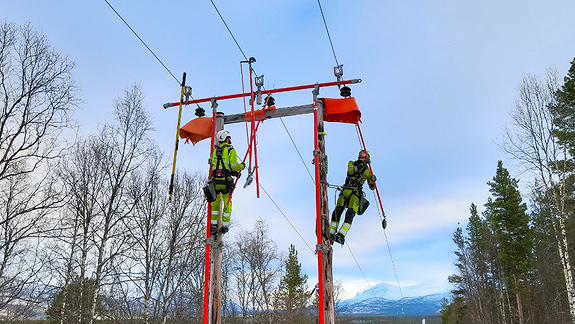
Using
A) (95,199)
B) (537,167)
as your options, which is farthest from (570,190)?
(95,199)

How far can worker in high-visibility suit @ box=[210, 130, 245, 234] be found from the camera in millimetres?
7246

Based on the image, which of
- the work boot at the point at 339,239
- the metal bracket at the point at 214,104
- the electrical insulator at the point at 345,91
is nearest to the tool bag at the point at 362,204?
the work boot at the point at 339,239

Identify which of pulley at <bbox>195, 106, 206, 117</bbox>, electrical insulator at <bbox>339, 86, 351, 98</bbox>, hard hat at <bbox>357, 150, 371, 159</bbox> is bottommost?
hard hat at <bbox>357, 150, 371, 159</bbox>

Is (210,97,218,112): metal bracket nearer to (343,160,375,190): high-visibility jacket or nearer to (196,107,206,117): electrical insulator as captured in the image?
(196,107,206,117): electrical insulator

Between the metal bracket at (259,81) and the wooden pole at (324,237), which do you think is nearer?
the wooden pole at (324,237)

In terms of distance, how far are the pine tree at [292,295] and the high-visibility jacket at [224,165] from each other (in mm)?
28865

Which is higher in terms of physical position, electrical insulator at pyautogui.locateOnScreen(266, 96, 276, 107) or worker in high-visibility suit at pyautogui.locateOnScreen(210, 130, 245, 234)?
electrical insulator at pyautogui.locateOnScreen(266, 96, 276, 107)

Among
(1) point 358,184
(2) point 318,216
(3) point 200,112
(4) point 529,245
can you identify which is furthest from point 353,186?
(4) point 529,245

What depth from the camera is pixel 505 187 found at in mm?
30328

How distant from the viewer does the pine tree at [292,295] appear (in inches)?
1389

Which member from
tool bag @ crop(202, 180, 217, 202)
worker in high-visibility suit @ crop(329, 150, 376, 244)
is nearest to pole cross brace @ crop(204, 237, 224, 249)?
tool bag @ crop(202, 180, 217, 202)

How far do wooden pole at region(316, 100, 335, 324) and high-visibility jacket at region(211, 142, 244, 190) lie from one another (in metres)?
1.53

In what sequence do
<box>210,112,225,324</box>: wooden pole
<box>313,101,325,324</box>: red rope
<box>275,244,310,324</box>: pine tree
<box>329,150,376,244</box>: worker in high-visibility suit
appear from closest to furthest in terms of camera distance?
<box>313,101,325,324</box>: red rope
<box>210,112,225,324</box>: wooden pole
<box>329,150,376,244</box>: worker in high-visibility suit
<box>275,244,310,324</box>: pine tree

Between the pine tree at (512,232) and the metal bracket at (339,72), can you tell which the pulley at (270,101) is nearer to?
the metal bracket at (339,72)
